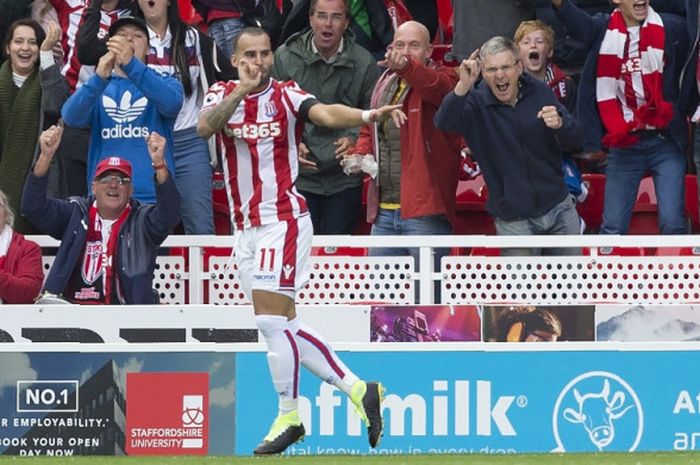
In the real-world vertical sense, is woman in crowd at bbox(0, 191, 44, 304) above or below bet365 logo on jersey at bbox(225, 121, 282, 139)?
below

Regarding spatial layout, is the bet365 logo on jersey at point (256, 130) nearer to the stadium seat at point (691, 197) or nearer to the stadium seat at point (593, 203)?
the stadium seat at point (593, 203)

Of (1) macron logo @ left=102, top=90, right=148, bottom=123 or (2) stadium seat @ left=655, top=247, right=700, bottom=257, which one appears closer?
(1) macron logo @ left=102, top=90, right=148, bottom=123

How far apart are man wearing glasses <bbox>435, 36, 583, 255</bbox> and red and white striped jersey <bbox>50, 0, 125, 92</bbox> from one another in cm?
255

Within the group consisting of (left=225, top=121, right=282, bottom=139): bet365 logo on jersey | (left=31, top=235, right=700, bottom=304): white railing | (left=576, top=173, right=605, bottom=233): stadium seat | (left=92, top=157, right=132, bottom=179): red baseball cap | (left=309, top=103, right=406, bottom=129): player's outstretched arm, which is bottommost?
(left=31, top=235, right=700, bottom=304): white railing

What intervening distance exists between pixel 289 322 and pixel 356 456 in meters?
0.75

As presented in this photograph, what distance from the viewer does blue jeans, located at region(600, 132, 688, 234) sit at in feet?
33.6

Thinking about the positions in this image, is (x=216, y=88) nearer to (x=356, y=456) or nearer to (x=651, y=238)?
(x=356, y=456)

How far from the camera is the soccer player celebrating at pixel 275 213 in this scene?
791 centimetres

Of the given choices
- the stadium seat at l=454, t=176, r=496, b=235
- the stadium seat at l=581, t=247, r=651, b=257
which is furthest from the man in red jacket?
the stadium seat at l=581, t=247, r=651, b=257

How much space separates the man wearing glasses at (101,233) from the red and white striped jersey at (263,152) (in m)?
1.24

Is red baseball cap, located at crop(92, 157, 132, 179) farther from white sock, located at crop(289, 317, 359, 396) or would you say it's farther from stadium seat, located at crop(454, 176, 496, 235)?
stadium seat, located at crop(454, 176, 496, 235)

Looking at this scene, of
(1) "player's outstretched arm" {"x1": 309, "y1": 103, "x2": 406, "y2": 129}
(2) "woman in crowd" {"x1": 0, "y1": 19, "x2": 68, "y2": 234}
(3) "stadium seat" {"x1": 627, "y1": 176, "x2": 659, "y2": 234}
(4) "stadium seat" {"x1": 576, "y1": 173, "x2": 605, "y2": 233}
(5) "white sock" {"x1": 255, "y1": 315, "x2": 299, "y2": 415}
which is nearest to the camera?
A: (1) "player's outstretched arm" {"x1": 309, "y1": 103, "x2": 406, "y2": 129}

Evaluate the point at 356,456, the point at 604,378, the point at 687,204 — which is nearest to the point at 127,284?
the point at 356,456

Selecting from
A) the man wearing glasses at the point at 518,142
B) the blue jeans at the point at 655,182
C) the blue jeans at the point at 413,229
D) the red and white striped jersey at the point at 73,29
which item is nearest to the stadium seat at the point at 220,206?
the red and white striped jersey at the point at 73,29
